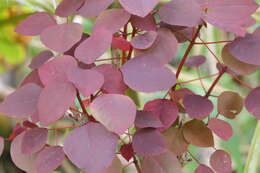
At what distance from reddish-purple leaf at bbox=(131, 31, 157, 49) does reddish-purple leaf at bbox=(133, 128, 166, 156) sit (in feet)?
0.28

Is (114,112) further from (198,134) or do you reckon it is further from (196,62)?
(196,62)

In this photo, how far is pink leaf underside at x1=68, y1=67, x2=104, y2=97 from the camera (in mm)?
372

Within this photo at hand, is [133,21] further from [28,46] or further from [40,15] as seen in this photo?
[28,46]

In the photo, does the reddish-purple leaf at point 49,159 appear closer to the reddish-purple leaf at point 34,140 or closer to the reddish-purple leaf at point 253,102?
the reddish-purple leaf at point 34,140

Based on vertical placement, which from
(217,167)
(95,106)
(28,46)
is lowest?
(28,46)

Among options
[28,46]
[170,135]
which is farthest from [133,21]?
[28,46]

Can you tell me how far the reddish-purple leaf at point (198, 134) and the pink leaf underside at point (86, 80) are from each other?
0.14 m

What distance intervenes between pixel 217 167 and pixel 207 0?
186 millimetres

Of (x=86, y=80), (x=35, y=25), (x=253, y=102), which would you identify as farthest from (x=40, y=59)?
(x=253, y=102)

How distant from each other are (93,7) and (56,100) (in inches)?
4.3

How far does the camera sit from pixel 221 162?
470mm

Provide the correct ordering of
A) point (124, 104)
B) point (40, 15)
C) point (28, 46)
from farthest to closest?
point (28, 46) < point (40, 15) < point (124, 104)

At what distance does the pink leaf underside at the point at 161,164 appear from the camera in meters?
0.43

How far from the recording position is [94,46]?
0.40m
